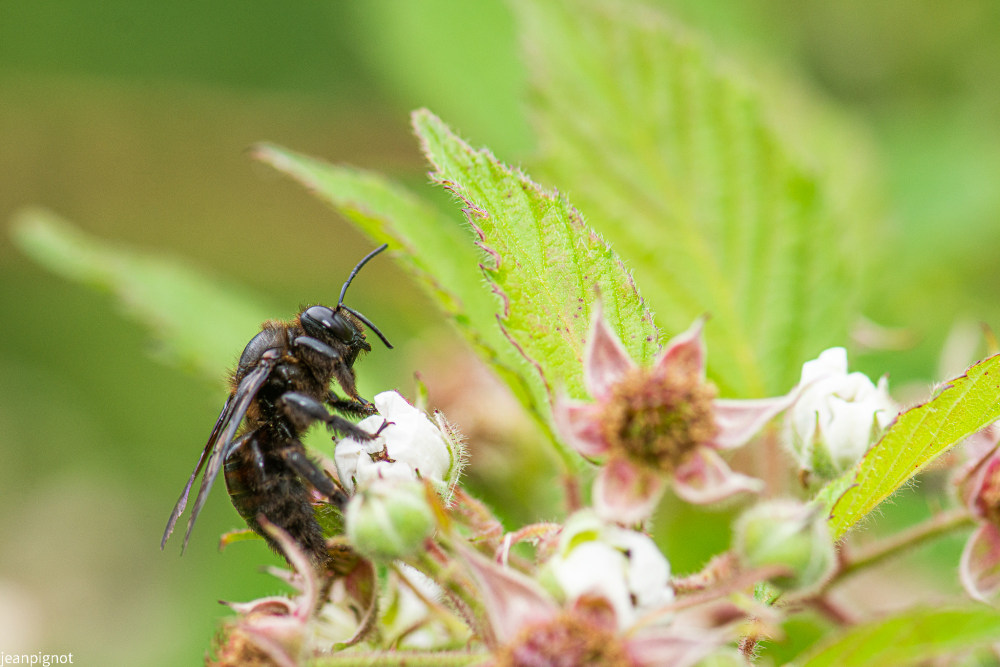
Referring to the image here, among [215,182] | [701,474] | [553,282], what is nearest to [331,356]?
[553,282]

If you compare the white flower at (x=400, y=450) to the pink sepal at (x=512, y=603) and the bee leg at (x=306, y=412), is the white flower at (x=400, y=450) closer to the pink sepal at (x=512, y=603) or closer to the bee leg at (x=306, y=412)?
the bee leg at (x=306, y=412)

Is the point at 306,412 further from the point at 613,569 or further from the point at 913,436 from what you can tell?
the point at 913,436

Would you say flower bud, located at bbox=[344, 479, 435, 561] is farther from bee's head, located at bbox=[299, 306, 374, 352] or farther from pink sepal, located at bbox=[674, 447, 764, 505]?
bee's head, located at bbox=[299, 306, 374, 352]

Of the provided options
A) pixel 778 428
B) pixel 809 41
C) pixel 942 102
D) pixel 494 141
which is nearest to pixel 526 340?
pixel 778 428

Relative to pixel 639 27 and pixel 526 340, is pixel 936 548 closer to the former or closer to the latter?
pixel 639 27

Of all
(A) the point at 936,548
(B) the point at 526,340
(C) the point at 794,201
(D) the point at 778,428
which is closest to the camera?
(B) the point at 526,340

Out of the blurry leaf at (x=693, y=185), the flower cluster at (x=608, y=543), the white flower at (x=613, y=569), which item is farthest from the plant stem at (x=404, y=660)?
the blurry leaf at (x=693, y=185)

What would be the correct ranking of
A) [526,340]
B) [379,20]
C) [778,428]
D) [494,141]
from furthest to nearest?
[379,20], [494,141], [778,428], [526,340]
